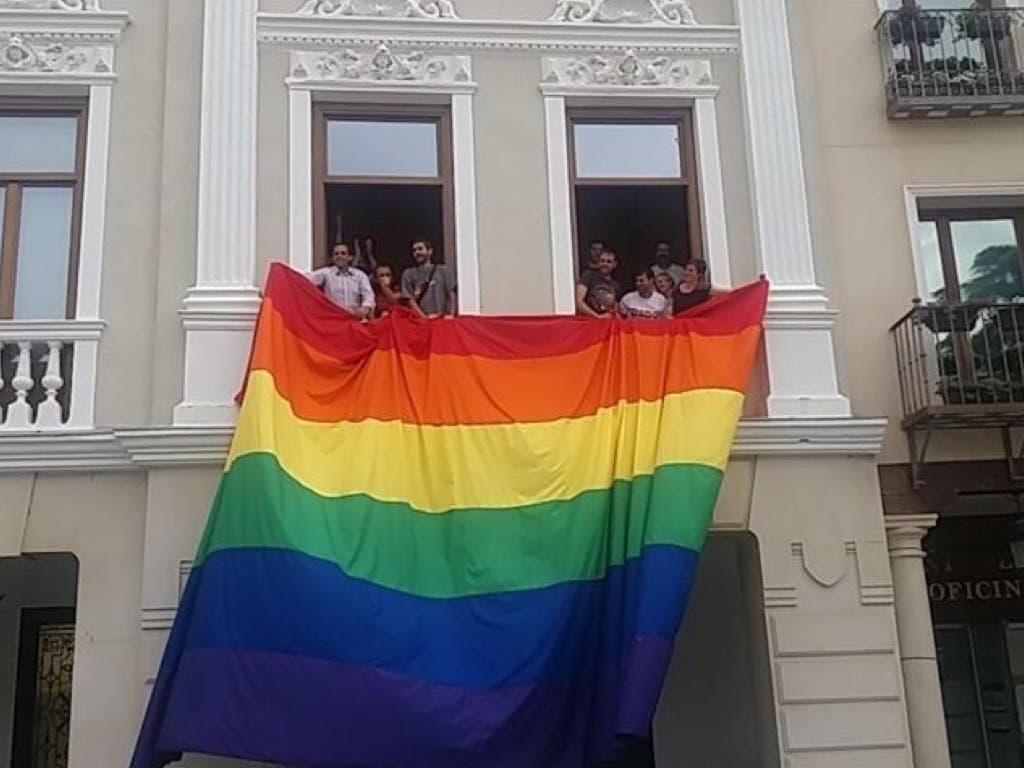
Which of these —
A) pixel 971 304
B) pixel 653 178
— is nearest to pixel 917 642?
pixel 971 304

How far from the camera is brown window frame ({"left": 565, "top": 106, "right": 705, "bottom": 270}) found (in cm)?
988

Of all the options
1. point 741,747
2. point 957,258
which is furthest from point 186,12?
point 741,747

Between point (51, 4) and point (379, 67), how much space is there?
98.1 inches

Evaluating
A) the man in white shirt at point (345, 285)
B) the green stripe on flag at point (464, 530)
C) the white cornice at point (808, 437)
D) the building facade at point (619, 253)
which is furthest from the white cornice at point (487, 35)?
the green stripe on flag at point (464, 530)

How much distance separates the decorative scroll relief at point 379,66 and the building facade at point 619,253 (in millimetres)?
24

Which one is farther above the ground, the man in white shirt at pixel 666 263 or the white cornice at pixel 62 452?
the man in white shirt at pixel 666 263

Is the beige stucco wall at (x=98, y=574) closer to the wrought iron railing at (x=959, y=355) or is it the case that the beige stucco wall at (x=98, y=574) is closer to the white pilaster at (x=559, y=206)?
the white pilaster at (x=559, y=206)

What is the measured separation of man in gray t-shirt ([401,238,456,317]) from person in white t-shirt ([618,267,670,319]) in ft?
4.13

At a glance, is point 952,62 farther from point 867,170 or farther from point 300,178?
point 300,178

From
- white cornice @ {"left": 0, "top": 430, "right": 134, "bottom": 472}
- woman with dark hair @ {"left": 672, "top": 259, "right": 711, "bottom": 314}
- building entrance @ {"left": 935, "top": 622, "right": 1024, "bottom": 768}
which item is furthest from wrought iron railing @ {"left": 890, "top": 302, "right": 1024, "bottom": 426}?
white cornice @ {"left": 0, "top": 430, "right": 134, "bottom": 472}

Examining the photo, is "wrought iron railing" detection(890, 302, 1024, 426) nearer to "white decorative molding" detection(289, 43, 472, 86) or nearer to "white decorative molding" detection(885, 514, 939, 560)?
"white decorative molding" detection(885, 514, 939, 560)

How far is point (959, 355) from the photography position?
956cm

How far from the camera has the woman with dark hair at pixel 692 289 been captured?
31.0 feet

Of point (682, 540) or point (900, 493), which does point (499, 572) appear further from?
point (900, 493)
